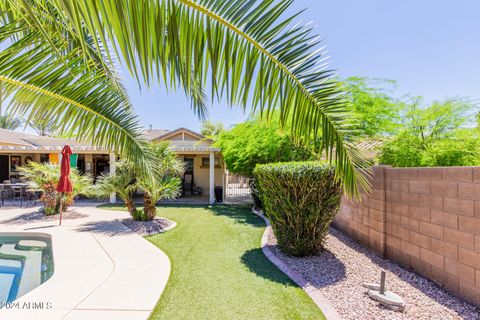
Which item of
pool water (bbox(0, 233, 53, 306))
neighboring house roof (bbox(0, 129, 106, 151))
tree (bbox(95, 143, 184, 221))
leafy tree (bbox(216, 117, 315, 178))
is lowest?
pool water (bbox(0, 233, 53, 306))

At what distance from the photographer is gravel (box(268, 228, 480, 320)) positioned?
396 cm

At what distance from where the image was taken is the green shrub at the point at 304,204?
19.7 feet

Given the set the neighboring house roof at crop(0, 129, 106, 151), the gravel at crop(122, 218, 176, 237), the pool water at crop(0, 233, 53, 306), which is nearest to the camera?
the pool water at crop(0, 233, 53, 306)

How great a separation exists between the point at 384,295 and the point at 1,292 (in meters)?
6.99

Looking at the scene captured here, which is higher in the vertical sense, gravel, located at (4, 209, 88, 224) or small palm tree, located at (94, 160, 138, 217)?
small palm tree, located at (94, 160, 138, 217)

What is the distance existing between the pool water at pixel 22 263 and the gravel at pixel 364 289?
212 inches

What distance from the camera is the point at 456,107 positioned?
22.5 feet

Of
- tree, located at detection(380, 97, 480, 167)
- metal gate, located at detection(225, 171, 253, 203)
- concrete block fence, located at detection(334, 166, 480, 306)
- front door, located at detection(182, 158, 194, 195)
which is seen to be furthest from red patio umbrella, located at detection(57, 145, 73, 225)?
tree, located at detection(380, 97, 480, 167)

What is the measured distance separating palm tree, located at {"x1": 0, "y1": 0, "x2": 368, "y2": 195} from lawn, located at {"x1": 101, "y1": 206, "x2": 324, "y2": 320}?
247 cm

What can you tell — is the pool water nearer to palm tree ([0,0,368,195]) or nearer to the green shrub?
palm tree ([0,0,368,195])

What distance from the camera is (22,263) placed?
666cm

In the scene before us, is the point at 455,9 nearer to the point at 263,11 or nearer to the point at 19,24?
the point at 263,11

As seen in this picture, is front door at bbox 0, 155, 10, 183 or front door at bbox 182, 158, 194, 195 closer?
front door at bbox 182, 158, 194, 195

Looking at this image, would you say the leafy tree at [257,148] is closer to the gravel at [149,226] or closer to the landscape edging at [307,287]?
the gravel at [149,226]
